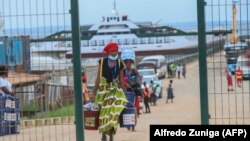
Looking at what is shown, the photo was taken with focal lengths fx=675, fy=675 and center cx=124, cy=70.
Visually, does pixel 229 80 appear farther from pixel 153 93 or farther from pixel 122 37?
pixel 153 93

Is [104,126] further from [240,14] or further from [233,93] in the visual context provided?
[240,14]

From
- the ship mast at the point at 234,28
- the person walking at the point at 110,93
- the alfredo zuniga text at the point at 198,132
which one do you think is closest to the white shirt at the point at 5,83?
the person walking at the point at 110,93

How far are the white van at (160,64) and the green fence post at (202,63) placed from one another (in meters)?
17.6

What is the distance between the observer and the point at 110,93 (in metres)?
9.23

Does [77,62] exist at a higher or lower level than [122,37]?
lower

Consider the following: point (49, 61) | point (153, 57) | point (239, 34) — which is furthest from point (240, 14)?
point (153, 57)

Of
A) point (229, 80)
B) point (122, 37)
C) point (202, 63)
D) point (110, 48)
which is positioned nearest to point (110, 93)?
point (110, 48)

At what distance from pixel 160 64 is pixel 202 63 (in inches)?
809

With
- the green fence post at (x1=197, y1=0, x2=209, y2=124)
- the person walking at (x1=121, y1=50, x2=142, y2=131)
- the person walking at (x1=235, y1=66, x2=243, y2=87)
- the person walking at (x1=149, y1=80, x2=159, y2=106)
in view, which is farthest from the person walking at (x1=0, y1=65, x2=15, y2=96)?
the person walking at (x1=149, y1=80, x2=159, y2=106)

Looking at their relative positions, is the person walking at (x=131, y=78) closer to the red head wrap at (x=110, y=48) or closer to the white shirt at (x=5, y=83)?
the red head wrap at (x=110, y=48)

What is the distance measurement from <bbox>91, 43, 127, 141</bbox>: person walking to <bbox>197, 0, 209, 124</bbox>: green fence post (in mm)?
1184

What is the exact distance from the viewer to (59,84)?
11.1m

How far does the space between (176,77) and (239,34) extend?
20.8m

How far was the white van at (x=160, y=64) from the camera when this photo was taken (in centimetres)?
2703
